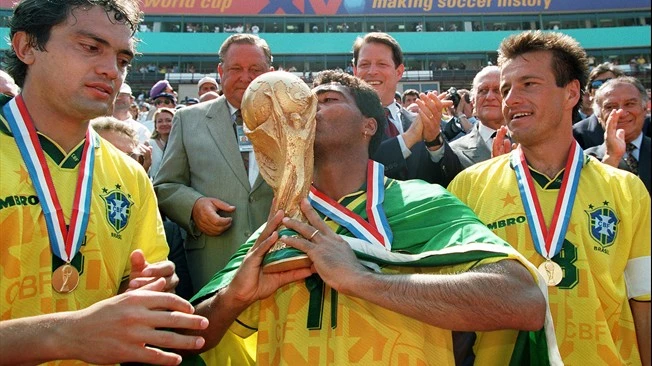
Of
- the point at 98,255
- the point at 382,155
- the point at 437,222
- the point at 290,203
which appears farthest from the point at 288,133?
the point at 382,155

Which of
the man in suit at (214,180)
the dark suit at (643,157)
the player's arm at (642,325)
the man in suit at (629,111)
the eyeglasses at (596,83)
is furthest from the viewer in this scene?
the eyeglasses at (596,83)

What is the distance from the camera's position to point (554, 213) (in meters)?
2.79

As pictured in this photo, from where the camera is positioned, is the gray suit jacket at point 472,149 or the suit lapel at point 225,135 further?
the gray suit jacket at point 472,149

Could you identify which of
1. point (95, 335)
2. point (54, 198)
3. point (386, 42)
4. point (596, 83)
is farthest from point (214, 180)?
point (596, 83)

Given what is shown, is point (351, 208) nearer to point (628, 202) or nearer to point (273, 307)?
point (273, 307)

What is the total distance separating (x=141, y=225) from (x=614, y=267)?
2016mm

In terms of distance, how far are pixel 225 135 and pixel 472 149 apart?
162cm

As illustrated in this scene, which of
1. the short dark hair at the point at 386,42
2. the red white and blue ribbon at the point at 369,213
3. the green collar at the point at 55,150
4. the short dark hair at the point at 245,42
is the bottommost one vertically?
the red white and blue ribbon at the point at 369,213

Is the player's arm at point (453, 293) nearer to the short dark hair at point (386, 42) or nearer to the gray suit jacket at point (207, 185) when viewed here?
the gray suit jacket at point (207, 185)

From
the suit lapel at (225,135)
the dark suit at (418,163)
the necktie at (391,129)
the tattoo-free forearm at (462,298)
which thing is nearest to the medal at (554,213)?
the dark suit at (418,163)

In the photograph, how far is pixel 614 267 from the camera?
271 cm

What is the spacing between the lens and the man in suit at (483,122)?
4.03 meters

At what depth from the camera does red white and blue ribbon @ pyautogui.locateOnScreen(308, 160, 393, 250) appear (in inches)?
92.5

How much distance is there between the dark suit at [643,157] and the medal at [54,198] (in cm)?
314
